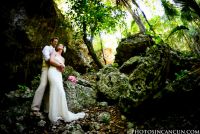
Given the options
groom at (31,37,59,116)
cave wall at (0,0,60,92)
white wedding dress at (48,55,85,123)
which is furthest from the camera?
cave wall at (0,0,60,92)

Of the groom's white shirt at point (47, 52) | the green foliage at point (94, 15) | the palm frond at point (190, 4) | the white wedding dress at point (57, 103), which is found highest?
the green foliage at point (94, 15)

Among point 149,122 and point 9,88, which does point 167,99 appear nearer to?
point 149,122

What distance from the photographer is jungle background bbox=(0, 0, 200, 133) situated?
554 cm

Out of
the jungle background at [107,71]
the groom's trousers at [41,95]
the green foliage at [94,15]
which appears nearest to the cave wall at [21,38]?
the jungle background at [107,71]

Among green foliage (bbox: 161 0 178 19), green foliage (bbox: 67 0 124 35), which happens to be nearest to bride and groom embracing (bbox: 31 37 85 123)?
green foliage (bbox: 161 0 178 19)

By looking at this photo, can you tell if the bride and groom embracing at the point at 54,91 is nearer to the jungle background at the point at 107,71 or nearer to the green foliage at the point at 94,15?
the jungle background at the point at 107,71

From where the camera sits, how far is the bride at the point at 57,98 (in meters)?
6.56

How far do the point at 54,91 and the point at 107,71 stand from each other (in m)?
2.37

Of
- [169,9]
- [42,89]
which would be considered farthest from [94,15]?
[42,89]

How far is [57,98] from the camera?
22.0 feet

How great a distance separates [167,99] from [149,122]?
61 cm

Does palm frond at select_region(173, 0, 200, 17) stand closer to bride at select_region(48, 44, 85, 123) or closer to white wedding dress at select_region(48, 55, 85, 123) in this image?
bride at select_region(48, 44, 85, 123)

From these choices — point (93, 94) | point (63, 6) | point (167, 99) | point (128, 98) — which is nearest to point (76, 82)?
point (93, 94)

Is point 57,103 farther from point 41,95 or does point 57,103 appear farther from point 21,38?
point 21,38
